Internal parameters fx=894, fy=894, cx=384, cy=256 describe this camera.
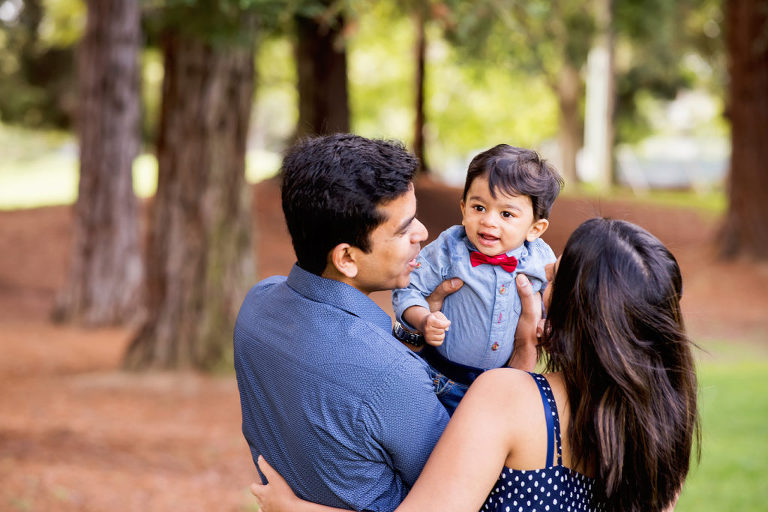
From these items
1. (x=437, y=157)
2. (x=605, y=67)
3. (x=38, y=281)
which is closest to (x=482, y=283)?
(x=38, y=281)

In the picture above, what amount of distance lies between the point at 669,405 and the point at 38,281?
15499 millimetres

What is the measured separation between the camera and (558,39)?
21.7m

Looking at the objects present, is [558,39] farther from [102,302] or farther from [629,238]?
[629,238]

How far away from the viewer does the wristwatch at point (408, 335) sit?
239 centimetres

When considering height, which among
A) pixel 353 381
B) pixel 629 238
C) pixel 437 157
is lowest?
pixel 437 157

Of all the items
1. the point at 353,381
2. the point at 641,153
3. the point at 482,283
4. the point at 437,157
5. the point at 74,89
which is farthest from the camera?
the point at 437,157

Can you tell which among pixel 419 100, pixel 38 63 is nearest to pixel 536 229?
pixel 38 63

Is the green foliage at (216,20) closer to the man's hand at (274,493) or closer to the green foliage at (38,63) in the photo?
the man's hand at (274,493)

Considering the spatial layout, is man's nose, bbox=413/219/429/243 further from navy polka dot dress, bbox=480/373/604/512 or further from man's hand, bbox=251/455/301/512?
man's hand, bbox=251/455/301/512

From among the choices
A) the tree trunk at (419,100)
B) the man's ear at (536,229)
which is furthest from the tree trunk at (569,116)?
the man's ear at (536,229)

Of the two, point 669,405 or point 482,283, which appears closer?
point 669,405

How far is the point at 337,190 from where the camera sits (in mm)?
2014

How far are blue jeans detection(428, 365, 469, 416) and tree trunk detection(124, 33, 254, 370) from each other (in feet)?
20.4

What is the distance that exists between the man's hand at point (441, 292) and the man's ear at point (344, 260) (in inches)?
16.6
